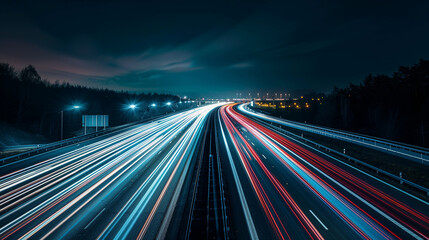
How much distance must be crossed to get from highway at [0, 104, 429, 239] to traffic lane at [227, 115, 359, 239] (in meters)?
0.05

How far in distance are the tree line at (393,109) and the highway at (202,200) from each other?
32.6 metres

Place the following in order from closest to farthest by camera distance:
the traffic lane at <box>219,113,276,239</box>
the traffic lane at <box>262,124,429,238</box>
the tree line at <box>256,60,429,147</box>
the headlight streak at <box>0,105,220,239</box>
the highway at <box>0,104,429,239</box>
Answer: the traffic lane at <box>219,113,276,239</box>, the highway at <box>0,104,429,239</box>, the traffic lane at <box>262,124,429,238</box>, the headlight streak at <box>0,105,220,239</box>, the tree line at <box>256,60,429,147</box>

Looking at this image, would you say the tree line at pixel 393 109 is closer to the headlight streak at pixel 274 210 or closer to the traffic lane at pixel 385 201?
the traffic lane at pixel 385 201

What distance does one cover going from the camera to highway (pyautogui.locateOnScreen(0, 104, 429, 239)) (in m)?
10.0

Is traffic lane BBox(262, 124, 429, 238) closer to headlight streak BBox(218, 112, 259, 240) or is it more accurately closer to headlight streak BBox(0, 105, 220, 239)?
headlight streak BBox(218, 112, 259, 240)

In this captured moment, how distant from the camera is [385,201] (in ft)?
42.8

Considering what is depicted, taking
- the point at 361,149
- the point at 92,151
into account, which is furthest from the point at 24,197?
the point at 361,149

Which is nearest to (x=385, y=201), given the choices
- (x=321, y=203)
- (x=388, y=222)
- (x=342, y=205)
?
(x=388, y=222)

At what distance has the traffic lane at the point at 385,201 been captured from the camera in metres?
10.5

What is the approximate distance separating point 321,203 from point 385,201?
15.5ft

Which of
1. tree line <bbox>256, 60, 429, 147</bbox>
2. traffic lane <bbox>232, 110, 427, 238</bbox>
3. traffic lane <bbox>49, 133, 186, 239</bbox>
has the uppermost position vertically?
tree line <bbox>256, 60, 429, 147</bbox>

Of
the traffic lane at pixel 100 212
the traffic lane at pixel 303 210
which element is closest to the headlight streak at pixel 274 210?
the traffic lane at pixel 303 210

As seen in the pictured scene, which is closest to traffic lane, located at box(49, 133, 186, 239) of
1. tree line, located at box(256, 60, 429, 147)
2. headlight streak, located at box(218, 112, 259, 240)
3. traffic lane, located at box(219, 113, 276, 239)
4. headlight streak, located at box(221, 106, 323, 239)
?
traffic lane, located at box(219, 113, 276, 239)

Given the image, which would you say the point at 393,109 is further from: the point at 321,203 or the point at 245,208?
the point at 245,208
